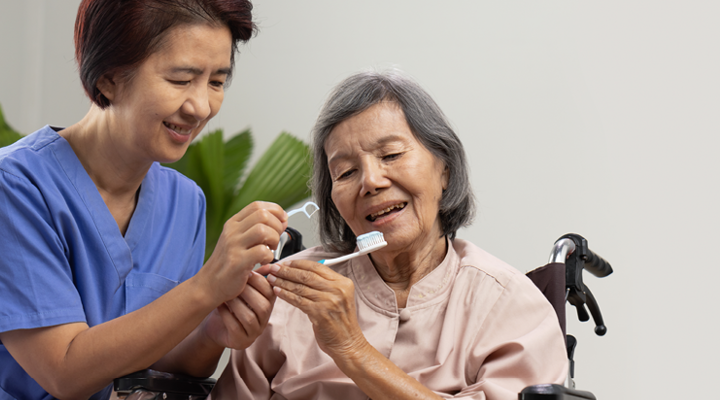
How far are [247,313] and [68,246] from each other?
1.32 feet

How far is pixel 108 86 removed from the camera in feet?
3.91

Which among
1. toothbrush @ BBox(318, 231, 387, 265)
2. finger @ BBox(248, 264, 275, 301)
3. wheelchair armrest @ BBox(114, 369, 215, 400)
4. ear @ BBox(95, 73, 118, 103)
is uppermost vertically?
ear @ BBox(95, 73, 118, 103)

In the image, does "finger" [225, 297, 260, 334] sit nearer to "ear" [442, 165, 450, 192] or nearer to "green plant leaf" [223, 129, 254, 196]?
"ear" [442, 165, 450, 192]

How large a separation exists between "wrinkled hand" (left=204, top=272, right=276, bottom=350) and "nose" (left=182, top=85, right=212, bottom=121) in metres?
0.34

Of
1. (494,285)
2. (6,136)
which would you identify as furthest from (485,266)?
(6,136)

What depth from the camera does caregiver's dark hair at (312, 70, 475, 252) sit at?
1319 millimetres

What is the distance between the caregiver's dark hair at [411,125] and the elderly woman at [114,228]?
257 millimetres

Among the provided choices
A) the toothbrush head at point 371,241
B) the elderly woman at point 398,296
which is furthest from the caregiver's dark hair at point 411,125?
the toothbrush head at point 371,241

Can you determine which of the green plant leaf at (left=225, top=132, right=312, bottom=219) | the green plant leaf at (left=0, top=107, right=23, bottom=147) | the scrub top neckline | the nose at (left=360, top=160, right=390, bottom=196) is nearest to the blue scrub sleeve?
the scrub top neckline

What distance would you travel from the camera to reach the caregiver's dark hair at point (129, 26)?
43.9 inches

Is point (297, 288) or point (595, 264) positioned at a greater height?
point (595, 264)

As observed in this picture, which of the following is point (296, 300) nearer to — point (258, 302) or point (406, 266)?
point (258, 302)

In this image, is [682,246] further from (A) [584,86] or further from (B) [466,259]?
(B) [466,259]

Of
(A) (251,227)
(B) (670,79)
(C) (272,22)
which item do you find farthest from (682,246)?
(C) (272,22)
